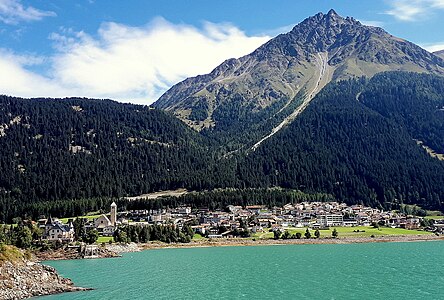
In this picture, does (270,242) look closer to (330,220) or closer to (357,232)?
(357,232)

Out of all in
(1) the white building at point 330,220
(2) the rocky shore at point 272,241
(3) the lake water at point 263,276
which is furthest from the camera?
(1) the white building at point 330,220

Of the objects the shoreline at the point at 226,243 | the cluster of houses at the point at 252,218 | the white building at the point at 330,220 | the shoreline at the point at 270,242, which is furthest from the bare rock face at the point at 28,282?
the white building at the point at 330,220

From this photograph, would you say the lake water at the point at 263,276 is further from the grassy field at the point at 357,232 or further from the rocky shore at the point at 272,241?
the grassy field at the point at 357,232

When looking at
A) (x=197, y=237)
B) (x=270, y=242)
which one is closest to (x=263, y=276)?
(x=270, y=242)

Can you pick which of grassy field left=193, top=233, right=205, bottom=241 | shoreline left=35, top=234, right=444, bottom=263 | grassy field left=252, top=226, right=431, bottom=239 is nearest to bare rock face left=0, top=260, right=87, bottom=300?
→ shoreline left=35, top=234, right=444, bottom=263

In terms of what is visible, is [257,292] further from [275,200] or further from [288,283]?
[275,200]

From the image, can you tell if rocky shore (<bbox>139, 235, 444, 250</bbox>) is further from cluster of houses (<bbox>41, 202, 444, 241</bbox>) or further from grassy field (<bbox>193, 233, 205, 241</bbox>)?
cluster of houses (<bbox>41, 202, 444, 241</bbox>)

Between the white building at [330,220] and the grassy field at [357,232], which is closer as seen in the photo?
the grassy field at [357,232]
